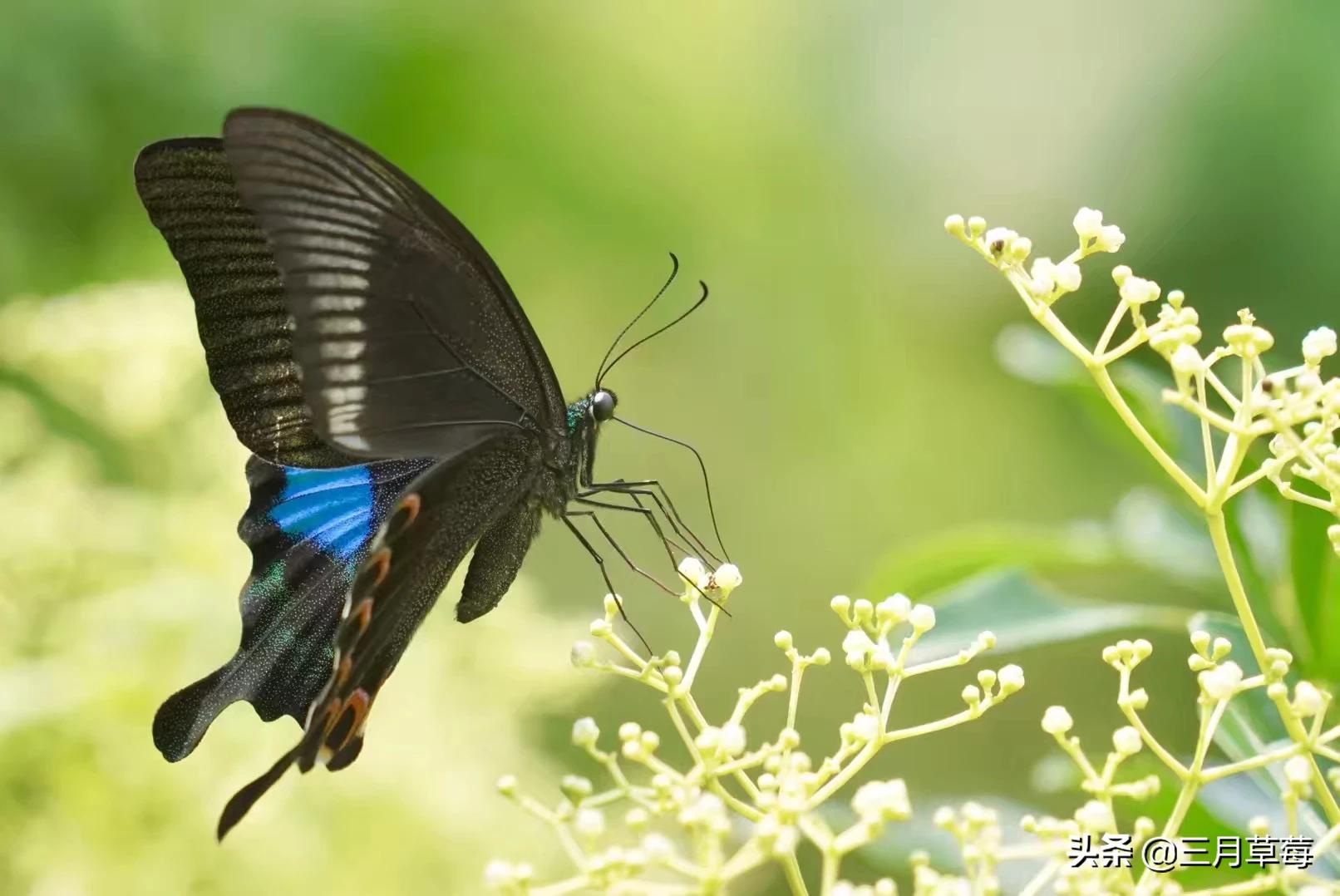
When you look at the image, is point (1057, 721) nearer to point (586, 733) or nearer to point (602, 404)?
point (586, 733)

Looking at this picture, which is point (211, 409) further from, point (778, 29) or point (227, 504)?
point (778, 29)

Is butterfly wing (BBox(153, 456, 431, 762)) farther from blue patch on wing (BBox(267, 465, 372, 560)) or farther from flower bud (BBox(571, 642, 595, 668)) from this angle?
flower bud (BBox(571, 642, 595, 668))

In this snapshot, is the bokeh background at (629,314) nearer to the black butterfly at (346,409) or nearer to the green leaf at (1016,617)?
the green leaf at (1016,617)

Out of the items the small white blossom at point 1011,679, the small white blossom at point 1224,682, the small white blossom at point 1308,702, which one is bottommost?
the small white blossom at point 1011,679

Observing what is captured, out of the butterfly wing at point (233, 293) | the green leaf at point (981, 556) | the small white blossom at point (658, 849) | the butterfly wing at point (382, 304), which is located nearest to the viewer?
the small white blossom at point (658, 849)

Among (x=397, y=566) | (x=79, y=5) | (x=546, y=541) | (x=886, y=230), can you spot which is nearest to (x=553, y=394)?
(x=397, y=566)

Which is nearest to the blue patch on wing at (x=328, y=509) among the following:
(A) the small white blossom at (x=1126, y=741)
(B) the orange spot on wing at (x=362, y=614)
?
(B) the orange spot on wing at (x=362, y=614)
